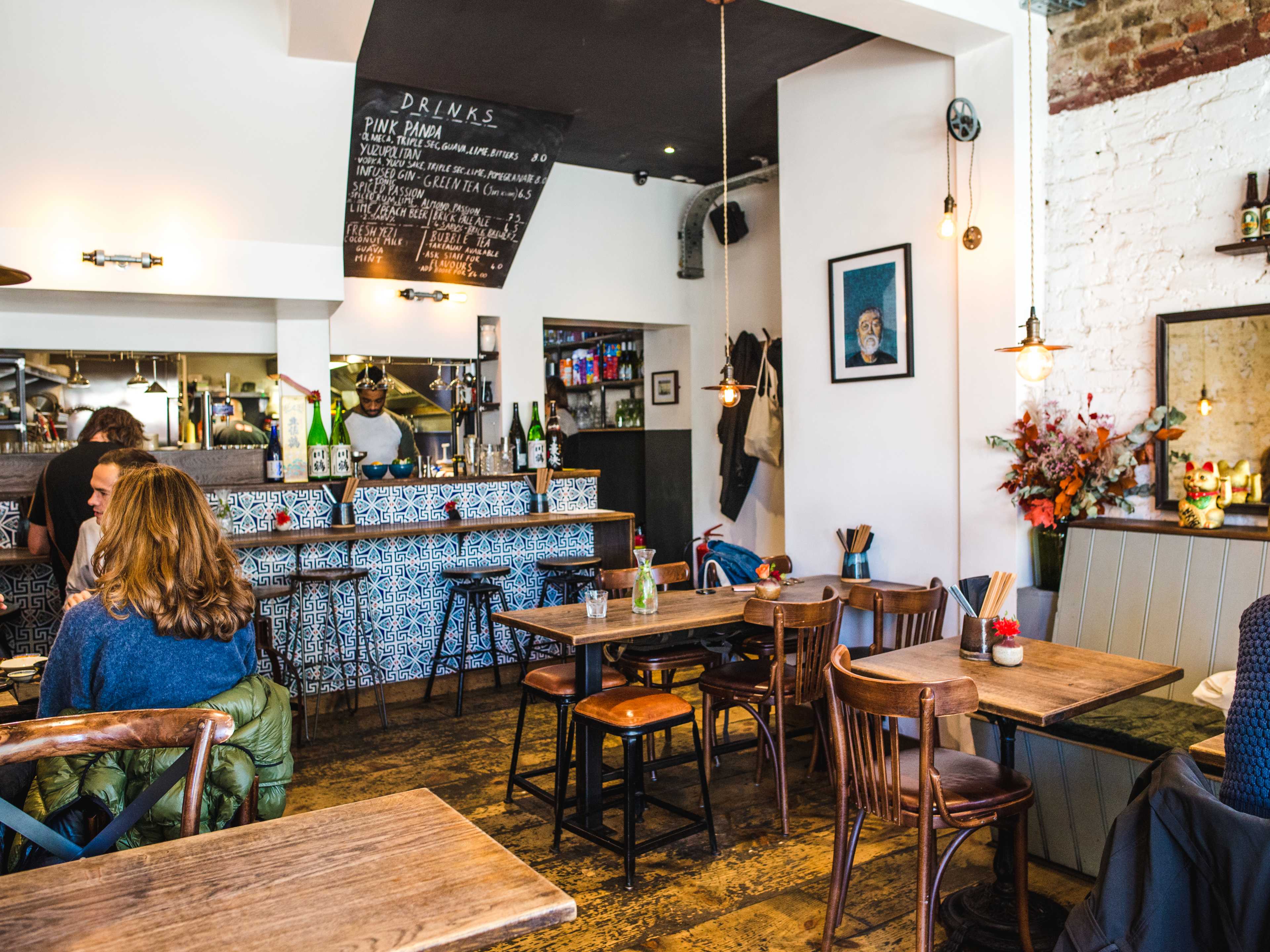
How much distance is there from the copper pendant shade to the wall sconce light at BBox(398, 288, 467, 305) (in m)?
4.26

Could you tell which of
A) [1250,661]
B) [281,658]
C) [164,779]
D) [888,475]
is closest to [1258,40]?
[888,475]

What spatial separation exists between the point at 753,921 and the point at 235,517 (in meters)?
3.75

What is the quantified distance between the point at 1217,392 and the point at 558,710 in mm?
2968

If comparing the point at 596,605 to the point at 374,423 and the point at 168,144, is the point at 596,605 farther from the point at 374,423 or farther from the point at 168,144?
the point at 374,423

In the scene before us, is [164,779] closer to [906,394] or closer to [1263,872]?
[1263,872]

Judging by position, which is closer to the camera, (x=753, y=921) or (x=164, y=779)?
(x=164, y=779)

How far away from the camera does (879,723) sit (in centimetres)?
250

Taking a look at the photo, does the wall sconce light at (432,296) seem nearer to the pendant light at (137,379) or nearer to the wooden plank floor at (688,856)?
the pendant light at (137,379)

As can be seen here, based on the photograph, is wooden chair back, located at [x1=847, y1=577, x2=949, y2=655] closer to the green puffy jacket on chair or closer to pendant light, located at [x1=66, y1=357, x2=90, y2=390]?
the green puffy jacket on chair

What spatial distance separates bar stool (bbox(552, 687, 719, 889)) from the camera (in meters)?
3.17

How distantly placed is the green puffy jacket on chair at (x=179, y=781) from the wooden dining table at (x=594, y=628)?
3.96ft

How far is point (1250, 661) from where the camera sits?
69.5 inches

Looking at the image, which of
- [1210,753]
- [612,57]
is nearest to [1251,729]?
[1210,753]

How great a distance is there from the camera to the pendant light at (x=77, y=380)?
23.3 feet
